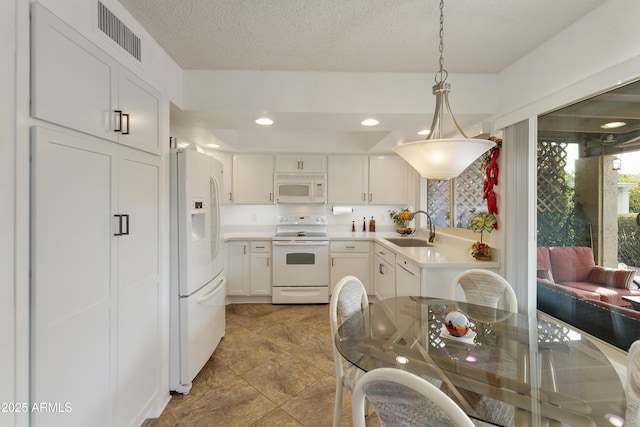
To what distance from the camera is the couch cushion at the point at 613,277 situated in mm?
1411

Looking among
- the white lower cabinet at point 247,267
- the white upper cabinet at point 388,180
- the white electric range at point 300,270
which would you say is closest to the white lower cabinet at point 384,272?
the white electric range at point 300,270

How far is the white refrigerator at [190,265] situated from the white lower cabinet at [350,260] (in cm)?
177

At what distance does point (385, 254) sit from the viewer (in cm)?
319

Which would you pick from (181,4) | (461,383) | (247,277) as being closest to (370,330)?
(461,383)

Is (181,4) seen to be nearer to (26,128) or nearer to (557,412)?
(26,128)

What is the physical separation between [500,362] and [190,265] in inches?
77.2

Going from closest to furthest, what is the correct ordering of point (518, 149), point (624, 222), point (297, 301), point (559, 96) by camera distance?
1. point (624, 222)
2. point (559, 96)
3. point (518, 149)
4. point (297, 301)

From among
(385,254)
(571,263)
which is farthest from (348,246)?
(571,263)

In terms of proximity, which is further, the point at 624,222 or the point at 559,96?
the point at 559,96

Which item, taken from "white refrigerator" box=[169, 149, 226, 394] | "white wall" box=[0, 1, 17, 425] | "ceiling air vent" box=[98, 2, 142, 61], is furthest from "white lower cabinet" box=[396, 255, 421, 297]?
"ceiling air vent" box=[98, 2, 142, 61]

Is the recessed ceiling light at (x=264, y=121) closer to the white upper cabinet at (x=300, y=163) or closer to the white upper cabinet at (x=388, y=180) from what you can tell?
the white upper cabinet at (x=300, y=163)

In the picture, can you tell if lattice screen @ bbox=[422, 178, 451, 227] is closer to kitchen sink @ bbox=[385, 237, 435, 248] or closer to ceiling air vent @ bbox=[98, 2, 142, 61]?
kitchen sink @ bbox=[385, 237, 435, 248]

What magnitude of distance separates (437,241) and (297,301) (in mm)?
2003

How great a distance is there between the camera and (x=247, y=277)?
11.7 feet
